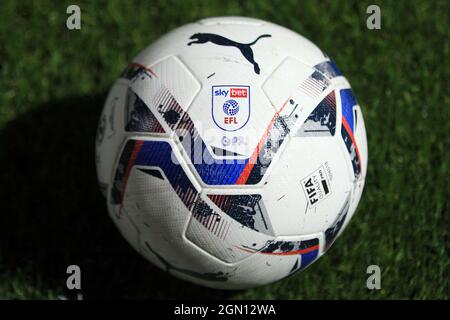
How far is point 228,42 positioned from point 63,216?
6.31ft

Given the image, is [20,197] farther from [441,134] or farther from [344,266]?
[441,134]

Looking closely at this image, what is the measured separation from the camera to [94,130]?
14.5 feet

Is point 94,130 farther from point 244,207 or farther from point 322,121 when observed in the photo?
point 322,121

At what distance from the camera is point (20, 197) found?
429cm

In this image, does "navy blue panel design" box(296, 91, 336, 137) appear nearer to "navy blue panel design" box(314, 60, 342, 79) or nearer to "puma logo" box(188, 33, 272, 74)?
"navy blue panel design" box(314, 60, 342, 79)

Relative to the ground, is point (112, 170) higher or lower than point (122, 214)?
higher

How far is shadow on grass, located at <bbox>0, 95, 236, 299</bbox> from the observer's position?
4090 mm

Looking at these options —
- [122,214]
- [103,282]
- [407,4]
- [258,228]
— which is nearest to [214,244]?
[258,228]

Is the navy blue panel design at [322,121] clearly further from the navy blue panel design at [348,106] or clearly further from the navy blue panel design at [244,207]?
the navy blue panel design at [244,207]

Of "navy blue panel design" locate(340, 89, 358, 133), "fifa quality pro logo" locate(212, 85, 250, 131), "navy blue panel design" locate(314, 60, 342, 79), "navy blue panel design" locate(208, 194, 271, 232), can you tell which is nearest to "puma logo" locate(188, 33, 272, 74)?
"fifa quality pro logo" locate(212, 85, 250, 131)

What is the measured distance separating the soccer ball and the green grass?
92cm

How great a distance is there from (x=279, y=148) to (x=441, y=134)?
1973 mm

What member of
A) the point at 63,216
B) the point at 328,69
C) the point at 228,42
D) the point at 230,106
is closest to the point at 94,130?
the point at 63,216

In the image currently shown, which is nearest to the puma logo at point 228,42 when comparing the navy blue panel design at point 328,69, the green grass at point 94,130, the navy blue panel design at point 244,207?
the navy blue panel design at point 328,69
